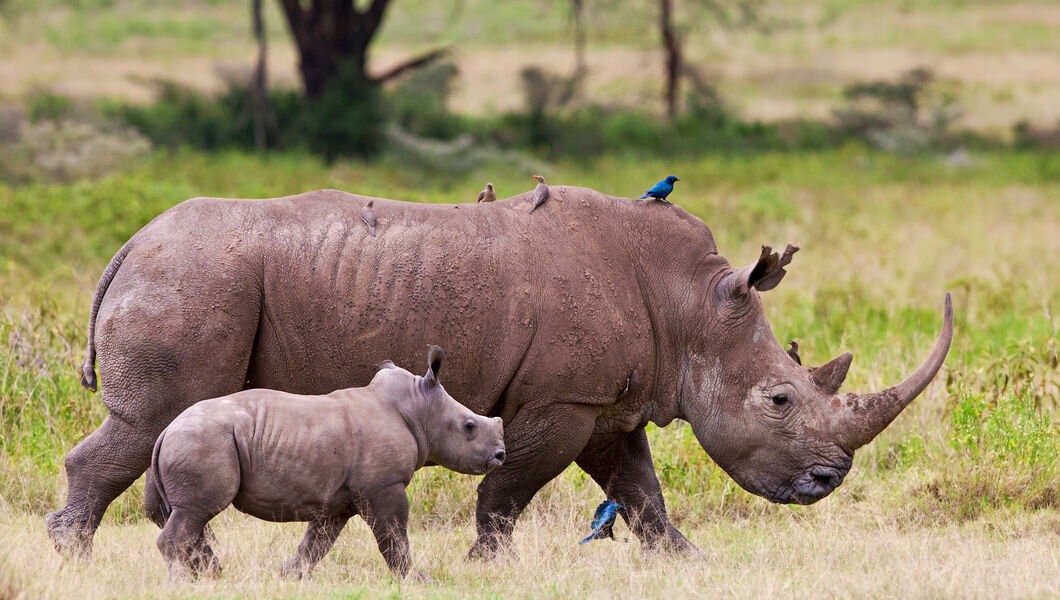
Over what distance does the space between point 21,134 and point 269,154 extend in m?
3.64

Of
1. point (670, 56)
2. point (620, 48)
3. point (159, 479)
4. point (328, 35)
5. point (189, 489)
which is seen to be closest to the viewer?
point (189, 489)

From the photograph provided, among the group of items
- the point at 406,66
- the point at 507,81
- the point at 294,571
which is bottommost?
the point at 507,81

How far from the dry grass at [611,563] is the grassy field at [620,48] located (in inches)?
825

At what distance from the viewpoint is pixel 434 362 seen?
229 inches

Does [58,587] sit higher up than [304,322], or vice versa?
[304,322]

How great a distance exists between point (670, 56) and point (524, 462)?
22.3 m

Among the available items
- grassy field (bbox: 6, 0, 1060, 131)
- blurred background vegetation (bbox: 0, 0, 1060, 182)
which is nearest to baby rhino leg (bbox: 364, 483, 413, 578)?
blurred background vegetation (bbox: 0, 0, 1060, 182)

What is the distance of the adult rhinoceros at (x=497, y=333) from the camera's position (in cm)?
595

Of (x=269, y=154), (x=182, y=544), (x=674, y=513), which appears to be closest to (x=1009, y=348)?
(x=674, y=513)

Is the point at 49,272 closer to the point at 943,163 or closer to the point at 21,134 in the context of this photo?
the point at 21,134

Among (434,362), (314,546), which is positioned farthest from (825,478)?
(314,546)

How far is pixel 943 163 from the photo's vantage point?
23.5 metres

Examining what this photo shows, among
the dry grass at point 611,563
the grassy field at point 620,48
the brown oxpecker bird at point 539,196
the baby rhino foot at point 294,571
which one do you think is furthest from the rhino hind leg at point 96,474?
the grassy field at point 620,48

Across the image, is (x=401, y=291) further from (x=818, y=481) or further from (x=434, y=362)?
(x=818, y=481)
